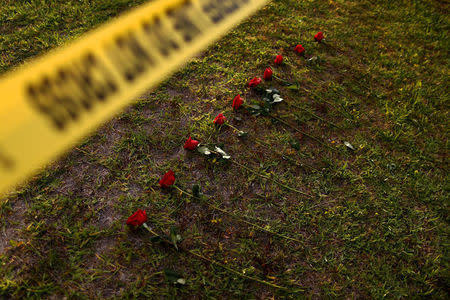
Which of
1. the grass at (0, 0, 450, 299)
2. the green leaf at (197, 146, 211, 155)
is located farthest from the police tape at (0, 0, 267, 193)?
the green leaf at (197, 146, 211, 155)

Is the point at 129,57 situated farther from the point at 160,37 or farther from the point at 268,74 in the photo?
the point at 268,74

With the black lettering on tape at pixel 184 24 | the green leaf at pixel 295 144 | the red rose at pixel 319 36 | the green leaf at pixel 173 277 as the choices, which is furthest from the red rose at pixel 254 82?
the green leaf at pixel 173 277

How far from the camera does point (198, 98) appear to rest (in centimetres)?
273

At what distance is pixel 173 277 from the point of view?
5.48 ft

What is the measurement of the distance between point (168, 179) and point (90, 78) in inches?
57.8

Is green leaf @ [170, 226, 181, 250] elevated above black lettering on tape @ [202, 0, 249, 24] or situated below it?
below

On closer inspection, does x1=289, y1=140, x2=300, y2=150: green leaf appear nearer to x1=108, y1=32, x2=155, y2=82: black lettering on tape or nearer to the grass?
the grass

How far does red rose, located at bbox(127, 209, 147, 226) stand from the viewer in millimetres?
1794

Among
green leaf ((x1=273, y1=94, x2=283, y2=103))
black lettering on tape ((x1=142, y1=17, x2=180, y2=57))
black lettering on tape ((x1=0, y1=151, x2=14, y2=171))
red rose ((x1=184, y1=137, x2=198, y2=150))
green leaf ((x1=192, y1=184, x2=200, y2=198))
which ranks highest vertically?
black lettering on tape ((x1=142, y1=17, x2=180, y2=57))

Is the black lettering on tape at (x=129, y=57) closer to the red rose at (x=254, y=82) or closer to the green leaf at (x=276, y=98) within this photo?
the red rose at (x=254, y=82)

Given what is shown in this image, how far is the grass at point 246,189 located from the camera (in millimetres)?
1741

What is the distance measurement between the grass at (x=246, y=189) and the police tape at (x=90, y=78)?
0.16m

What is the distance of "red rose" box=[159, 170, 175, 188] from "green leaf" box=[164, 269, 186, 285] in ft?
1.95

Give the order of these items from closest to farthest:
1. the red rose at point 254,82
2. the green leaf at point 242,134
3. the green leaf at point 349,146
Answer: the green leaf at point 242,134 → the green leaf at point 349,146 → the red rose at point 254,82
